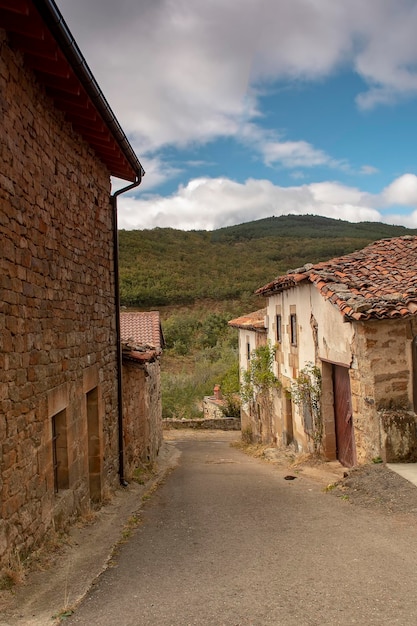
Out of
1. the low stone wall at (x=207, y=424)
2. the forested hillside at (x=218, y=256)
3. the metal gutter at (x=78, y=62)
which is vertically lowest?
the low stone wall at (x=207, y=424)

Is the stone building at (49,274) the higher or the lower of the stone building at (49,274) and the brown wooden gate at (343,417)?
the higher

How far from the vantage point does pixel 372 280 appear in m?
10.4

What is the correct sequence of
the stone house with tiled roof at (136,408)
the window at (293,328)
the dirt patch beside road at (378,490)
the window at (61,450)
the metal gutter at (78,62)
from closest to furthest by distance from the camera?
the metal gutter at (78,62)
the window at (61,450)
the dirt patch beside road at (378,490)
the stone house with tiled roof at (136,408)
the window at (293,328)

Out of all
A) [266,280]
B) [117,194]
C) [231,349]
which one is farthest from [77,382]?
[266,280]

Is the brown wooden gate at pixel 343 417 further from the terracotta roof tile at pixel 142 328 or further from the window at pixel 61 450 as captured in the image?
the terracotta roof tile at pixel 142 328

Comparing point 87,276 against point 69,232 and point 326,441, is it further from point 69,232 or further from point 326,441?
point 326,441

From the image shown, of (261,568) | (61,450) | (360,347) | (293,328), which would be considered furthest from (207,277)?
(261,568)

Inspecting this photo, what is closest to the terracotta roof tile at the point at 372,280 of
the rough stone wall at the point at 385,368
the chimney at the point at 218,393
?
the rough stone wall at the point at 385,368

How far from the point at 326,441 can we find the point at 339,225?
250 ft

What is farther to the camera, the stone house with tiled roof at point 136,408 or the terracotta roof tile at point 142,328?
the terracotta roof tile at point 142,328

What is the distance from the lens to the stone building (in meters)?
4.70

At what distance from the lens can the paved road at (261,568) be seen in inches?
158

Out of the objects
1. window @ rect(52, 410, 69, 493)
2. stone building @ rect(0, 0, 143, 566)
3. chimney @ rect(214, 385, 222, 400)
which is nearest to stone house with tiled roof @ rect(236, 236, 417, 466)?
stone building @ rect(0, 0, 143, 566)

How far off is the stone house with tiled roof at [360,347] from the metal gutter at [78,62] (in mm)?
4452
